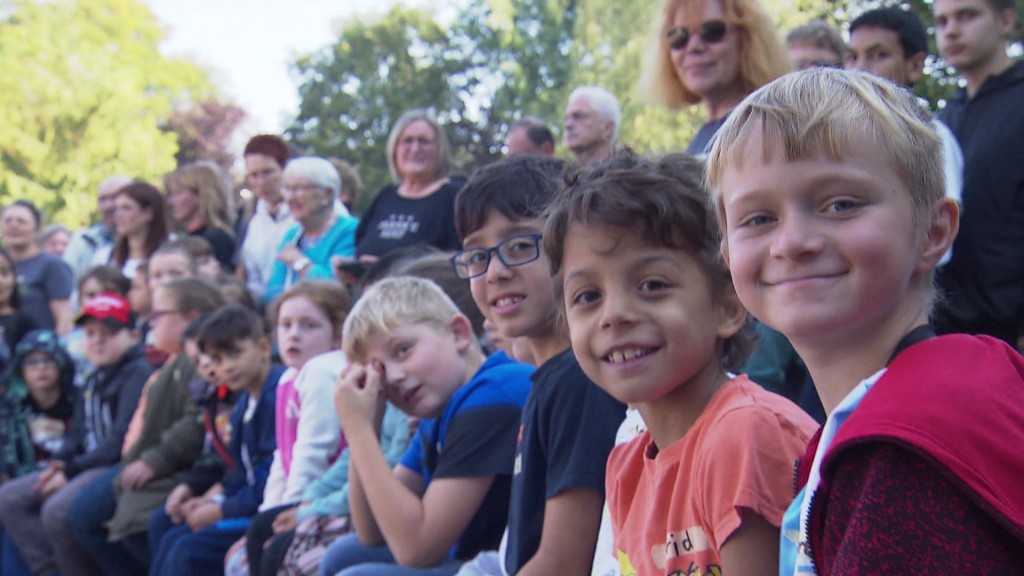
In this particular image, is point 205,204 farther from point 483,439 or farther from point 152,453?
point 483,439

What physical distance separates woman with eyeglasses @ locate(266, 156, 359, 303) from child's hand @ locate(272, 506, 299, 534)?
2.51m

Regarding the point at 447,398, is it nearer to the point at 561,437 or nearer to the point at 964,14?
the point at 561,437

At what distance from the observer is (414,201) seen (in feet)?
20.9

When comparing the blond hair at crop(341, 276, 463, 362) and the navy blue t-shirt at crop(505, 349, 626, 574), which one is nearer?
the navy blue t-shirt at crop(505, 349, 626, 574)

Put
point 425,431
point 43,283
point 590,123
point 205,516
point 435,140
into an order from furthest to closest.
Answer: point 43,283 < point 590,123 < point 435,140 < point 205,516 < point 425,431

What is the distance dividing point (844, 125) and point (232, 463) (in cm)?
460

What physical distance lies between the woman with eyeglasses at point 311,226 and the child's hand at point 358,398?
10.4ft

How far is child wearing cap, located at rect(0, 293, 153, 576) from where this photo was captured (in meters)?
6.50

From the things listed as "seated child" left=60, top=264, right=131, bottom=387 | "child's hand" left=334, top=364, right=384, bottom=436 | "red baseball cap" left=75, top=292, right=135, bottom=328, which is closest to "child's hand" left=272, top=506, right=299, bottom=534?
"child's hand" left=334, top=364, right=384, bottom=436

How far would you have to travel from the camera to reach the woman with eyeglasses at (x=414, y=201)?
6141mm

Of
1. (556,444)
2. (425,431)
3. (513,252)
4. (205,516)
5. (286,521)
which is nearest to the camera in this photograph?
(556,444)

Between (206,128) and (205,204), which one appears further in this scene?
(206,128)

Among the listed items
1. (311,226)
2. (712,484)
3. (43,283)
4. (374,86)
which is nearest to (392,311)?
(712,484)

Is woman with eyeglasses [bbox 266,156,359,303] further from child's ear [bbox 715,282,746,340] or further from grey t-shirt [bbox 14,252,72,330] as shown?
child's ear [bbox 715,282,746,340]
